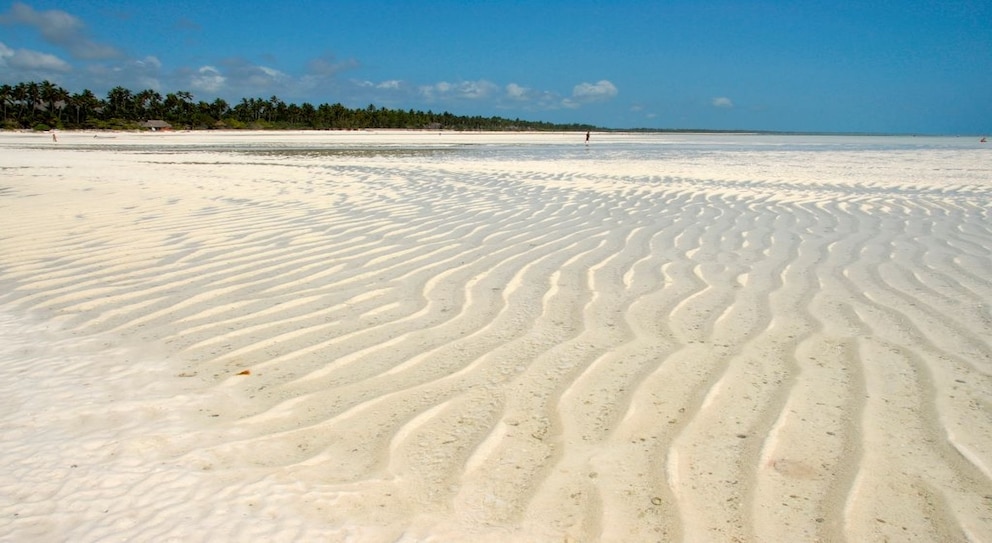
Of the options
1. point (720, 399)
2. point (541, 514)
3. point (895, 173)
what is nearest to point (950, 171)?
point (895, 173)

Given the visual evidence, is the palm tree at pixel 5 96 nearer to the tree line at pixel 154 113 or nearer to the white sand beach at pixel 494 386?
the tree line at pixel 154 113

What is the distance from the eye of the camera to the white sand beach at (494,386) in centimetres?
182

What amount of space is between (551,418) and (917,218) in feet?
21.3

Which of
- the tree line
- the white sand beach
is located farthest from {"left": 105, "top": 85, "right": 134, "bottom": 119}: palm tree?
the white sand beach

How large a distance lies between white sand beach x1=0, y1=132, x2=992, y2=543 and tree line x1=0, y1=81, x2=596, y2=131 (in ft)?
219

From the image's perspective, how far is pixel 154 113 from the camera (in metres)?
74.3

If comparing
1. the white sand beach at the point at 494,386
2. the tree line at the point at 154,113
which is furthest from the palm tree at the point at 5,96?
the white sand beach at the point at 494,386

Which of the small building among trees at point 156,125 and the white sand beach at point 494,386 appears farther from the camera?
the small building among trees at point 156,125

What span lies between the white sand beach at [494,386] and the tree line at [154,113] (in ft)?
219

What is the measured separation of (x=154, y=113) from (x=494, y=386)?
83803 millimetres

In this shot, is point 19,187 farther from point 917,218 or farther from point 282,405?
point 917,218

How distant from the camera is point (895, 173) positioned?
13344mm

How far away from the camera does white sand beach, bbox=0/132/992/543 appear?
1817 millimetres

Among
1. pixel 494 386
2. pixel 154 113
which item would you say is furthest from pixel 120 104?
pixel 494 386
